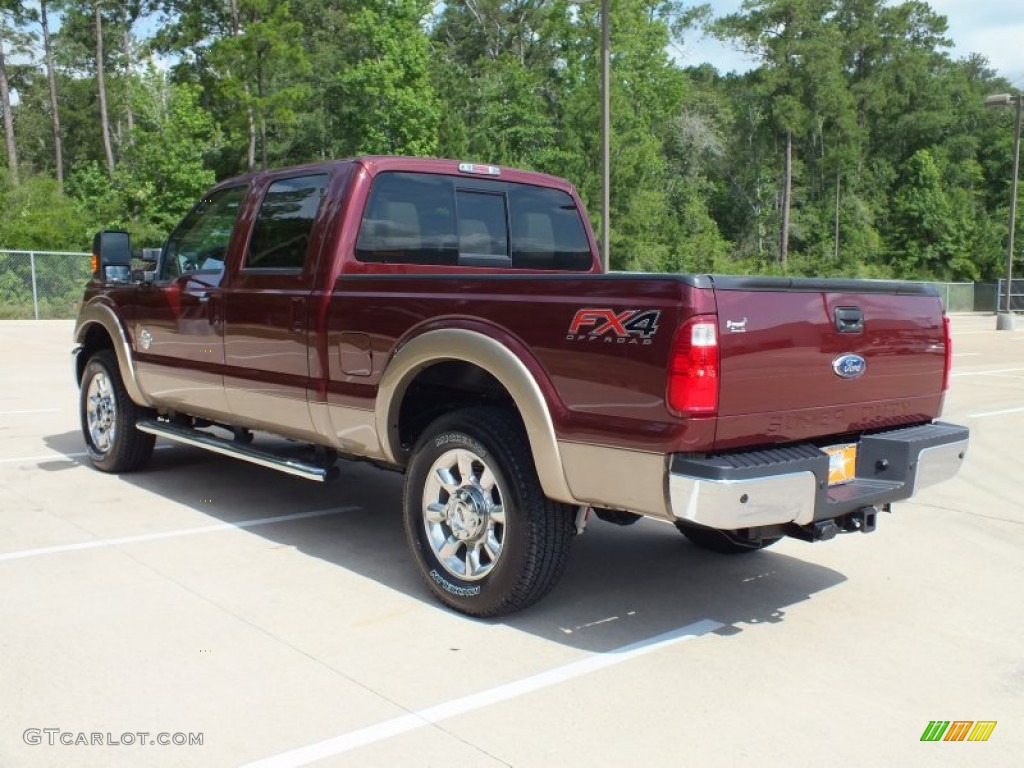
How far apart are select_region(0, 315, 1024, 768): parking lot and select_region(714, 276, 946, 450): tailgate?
3.10 ft

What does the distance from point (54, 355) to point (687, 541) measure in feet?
47.9

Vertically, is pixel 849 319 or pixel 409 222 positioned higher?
pixel 409 222

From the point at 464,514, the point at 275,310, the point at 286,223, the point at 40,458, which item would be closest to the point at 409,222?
the point at 286,223

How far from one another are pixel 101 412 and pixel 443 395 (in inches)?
140

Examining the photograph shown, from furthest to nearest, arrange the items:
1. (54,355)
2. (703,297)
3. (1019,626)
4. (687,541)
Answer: (54,355)
(687,541)
(1019,626)
(703,297)

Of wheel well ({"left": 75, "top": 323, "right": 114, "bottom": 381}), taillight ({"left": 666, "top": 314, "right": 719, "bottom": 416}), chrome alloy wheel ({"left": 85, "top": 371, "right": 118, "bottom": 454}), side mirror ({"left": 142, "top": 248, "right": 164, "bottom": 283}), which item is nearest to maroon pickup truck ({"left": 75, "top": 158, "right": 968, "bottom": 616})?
taillight ({"left": 666, "top": 314, "right": 719, "bottom": 416})

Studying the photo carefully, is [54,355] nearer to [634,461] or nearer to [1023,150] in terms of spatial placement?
[634,461]

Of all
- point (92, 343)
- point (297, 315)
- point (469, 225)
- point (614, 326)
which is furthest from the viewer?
point (92, 343)

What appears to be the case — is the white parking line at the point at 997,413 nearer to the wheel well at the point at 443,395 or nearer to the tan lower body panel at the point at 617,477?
the wheel well at the point at 443,395

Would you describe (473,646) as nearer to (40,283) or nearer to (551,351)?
(551,351)

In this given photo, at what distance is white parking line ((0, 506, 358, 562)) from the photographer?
5293mm

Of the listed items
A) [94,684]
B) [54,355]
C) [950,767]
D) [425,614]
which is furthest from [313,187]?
[54,355]

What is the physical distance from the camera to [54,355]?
56.6 ft

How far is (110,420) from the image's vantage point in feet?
23.8
